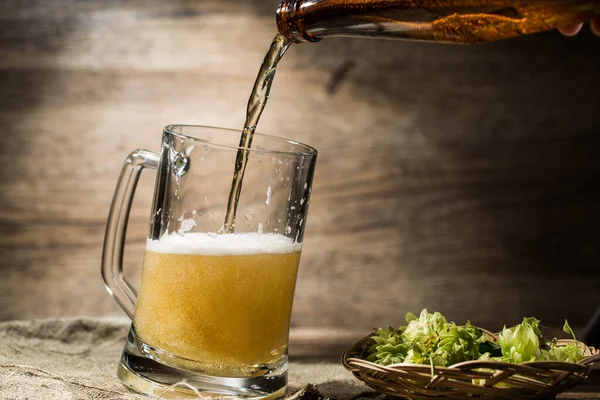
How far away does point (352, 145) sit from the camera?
5.34 ft

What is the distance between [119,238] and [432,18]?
479mm

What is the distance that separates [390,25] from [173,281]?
387 millimetres

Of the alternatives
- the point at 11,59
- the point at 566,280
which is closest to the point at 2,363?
the point at 11,59

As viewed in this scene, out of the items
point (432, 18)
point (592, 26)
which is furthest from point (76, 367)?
point (592, 26)

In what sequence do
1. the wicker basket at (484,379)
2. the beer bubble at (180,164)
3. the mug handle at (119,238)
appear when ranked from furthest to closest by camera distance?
the mug handle at (119,238)
the beer bubble at (180,164)
the wicker basket at (484,379)

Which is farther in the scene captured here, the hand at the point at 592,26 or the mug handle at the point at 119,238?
the mug handle at the point at 119,238

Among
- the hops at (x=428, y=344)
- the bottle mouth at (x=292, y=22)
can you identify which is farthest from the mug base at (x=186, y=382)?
the bottle mouth at (x=292, y=22)

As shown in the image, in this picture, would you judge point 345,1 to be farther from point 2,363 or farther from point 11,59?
point 11,59

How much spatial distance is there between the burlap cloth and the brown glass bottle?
423mm

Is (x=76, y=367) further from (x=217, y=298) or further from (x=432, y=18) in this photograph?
(x=432, y=18)

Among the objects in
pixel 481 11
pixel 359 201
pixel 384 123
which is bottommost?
pixel 359 201

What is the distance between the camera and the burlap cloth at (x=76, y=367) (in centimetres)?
84

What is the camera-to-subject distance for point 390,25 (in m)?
0.88

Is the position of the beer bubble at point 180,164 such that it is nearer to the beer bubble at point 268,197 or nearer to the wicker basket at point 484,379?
the beer bubble at point 268,197
